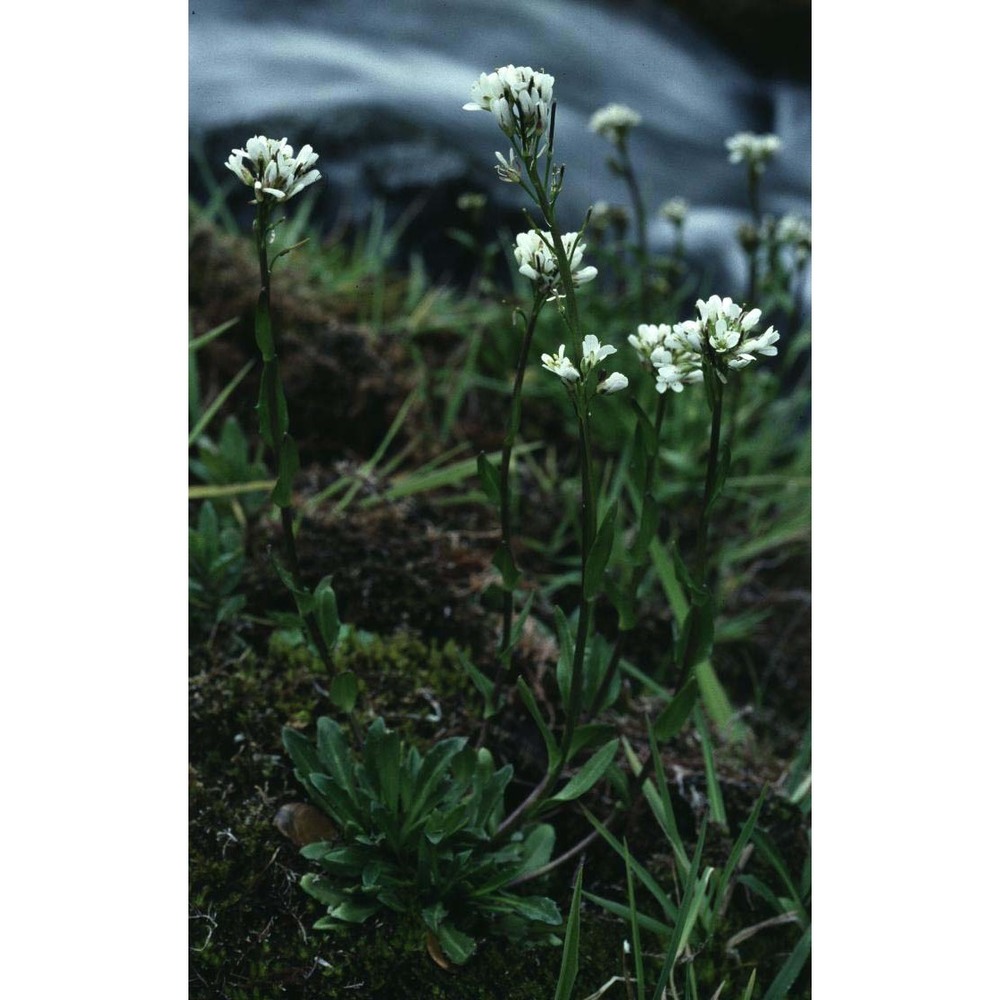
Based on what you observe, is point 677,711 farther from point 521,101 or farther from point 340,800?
point 521,101

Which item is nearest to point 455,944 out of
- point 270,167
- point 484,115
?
point 270,167

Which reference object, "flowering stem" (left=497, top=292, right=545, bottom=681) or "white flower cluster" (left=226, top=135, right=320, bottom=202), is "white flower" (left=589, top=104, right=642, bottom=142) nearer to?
"flowering stem" (left=497, top=292, right=545, bottom=681)

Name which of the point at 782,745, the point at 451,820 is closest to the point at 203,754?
the point at 451,820

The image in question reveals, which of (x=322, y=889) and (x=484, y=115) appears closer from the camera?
(x=322, y=889)

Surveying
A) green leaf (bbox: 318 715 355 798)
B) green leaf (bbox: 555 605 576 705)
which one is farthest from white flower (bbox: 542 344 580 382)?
green leaf (bbox: 318 715 355 798)

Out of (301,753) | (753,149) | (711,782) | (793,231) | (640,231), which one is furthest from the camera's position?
(640,231)

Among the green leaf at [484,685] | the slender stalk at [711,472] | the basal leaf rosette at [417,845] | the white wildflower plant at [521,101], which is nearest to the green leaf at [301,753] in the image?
the basal leaf rosette at [417,845]

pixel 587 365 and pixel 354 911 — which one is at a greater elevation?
pixel 587 365
